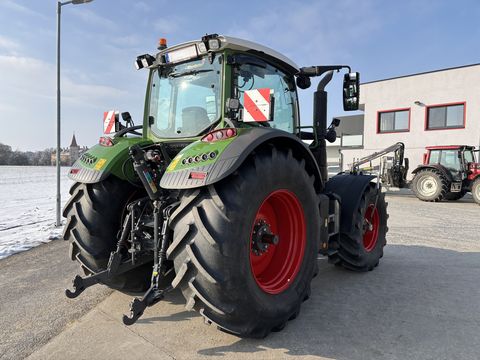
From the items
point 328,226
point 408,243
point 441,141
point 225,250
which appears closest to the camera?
point 225,250

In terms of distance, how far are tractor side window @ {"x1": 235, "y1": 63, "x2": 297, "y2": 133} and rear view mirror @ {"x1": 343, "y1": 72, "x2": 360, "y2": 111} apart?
0.56m

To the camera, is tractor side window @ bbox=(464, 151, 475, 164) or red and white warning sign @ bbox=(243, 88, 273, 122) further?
tractor side window @ bbox=(464, 151, 475, 164)

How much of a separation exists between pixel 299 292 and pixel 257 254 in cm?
47

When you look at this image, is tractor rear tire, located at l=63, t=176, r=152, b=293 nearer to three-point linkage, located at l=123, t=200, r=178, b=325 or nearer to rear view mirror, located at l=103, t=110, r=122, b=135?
three-point linkage, located at l=123, t=200, r=178, b=325

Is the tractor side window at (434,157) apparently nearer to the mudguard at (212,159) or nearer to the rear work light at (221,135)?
the mudguard at (212,159)

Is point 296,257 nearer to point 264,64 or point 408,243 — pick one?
point 264,64

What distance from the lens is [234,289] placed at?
7.38ft

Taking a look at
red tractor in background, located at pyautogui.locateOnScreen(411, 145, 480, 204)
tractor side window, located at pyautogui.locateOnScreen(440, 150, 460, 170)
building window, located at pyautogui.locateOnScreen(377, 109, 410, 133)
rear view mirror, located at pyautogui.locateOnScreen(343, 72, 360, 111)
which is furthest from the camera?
building window, located at pyautogui.locateOnScreen(377, 109, 410, 133)

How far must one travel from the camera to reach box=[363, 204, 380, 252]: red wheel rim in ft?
15.0

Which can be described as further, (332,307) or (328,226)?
(328,226)

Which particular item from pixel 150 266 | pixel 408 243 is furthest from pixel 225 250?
pixel 408 243

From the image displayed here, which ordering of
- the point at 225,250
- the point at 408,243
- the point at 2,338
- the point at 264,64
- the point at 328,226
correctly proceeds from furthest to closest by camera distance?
the point at 408,243 < the point at 328,226 < the point at 264,64 < the point at 2,338 < the point at 225,250

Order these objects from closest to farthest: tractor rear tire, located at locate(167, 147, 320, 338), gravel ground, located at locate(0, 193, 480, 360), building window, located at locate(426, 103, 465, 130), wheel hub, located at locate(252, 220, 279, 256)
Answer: tractor rear tire, located at locate(167, 147, 320, 338) < gravel ground, located at locate(0, 193, 480, 360) < wheel hub, located at locate(252, 220, 279, 256) < building window, located at locate(426, 103, 465, 130)

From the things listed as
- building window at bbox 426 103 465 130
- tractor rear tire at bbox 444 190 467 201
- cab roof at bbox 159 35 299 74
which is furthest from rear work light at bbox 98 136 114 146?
building window at bbox 426 103 465 130
